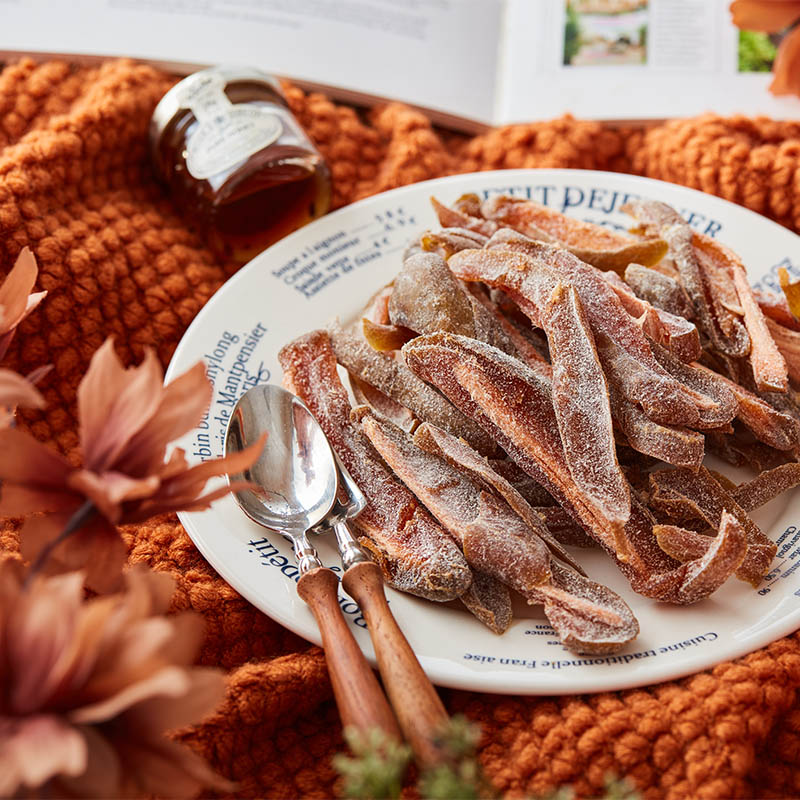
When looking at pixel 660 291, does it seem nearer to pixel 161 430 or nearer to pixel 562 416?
pixel 562 416

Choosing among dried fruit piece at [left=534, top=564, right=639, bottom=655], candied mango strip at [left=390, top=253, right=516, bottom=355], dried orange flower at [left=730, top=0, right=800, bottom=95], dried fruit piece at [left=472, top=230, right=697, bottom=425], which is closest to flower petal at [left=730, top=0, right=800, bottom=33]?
dried orange flower at [left=730, top=0, right=800, bottom=95]

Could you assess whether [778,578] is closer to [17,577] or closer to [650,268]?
[650,268]

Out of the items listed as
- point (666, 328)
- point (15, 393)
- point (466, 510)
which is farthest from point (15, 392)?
point (666, 328)

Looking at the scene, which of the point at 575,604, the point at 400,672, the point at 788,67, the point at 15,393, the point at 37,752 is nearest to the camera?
the point at 37,752

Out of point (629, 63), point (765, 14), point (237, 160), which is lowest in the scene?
point (237, 160)

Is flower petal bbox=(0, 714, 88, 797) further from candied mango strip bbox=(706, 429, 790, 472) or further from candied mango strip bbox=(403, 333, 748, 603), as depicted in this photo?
candied mango strip bbox=(706, 429, 790, 472)

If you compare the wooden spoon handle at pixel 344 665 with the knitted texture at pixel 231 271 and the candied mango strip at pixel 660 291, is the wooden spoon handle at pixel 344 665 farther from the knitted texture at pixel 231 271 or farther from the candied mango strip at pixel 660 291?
the candied mango strip at pixel 660 291
